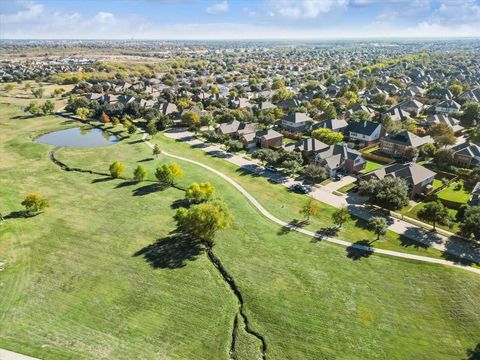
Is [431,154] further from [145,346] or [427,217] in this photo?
[145,346]

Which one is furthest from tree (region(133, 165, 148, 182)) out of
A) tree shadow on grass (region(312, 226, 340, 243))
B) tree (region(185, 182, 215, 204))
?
tree shadow on grass (region(312, 226, 340, 243))

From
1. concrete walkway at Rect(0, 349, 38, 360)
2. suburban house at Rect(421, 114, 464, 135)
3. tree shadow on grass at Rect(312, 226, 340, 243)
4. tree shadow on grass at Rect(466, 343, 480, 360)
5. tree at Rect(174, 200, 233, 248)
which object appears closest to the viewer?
concrete walkway at Rect(0, 349, 38, 360)

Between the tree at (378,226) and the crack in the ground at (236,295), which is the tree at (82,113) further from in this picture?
the tree at (378,226)

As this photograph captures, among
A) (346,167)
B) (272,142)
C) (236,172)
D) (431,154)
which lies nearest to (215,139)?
(272,142)

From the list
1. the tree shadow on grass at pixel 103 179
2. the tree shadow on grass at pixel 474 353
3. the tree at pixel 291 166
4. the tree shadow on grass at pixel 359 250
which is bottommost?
the tree shadow on grass at pixel 474 353

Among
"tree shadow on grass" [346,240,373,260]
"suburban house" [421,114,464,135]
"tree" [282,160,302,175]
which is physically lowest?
"tree shadow on grass" [346,240,373,260]

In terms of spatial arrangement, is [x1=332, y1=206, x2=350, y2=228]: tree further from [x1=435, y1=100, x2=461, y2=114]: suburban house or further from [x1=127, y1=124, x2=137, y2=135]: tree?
[x1=435, y1=100, x2=461, y2=114]: suburban house

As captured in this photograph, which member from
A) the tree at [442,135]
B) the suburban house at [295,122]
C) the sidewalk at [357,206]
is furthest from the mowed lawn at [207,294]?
the suburban house at [295,122]
